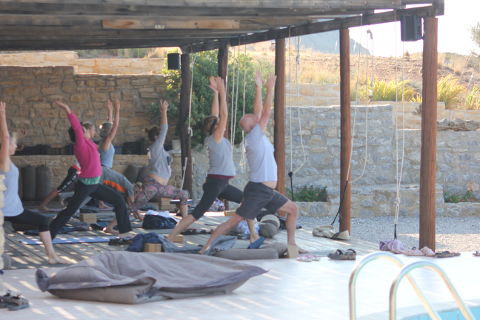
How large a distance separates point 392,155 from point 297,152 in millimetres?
1818

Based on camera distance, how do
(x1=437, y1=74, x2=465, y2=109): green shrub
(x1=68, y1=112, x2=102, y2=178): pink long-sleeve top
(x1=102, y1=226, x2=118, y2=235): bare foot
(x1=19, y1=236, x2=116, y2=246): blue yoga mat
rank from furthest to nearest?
(x1=437, y1=74, x2=465, y2=109): green shrub, (x1=102, y1=226, x2=118, y2=235): bare foot, (x1=19, y1=236, x2=116, y2=246): blue yoga mat, (x1=68, y1=112, x2=102, y2=178): pink long-sleeve top

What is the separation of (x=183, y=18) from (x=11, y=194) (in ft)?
12.2

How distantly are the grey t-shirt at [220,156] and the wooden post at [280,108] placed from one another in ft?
8.41

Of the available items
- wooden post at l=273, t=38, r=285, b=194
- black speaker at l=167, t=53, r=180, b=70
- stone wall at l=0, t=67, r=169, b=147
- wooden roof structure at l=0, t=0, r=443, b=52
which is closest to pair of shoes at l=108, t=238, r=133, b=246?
wooden roof structure at l=0, t=0, r=443, b=52

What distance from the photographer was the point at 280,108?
12672mm

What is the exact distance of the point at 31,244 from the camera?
10469mm

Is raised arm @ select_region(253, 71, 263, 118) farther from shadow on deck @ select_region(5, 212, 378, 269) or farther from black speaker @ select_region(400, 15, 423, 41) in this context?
black speaker @ select_region(400, 15, 423, 41)

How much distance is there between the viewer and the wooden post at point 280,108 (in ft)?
41.0

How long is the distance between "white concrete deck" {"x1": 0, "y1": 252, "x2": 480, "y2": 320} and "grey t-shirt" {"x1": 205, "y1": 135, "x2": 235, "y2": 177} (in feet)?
4.44

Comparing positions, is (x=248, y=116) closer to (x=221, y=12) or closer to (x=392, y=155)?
(x=221, y=12)

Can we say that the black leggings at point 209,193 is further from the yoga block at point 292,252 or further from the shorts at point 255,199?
the yoga block at point 292,252

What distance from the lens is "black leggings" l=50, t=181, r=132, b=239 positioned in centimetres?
983

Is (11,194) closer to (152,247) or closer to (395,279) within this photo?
(152,247)

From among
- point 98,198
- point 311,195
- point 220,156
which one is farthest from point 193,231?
point 311,195
